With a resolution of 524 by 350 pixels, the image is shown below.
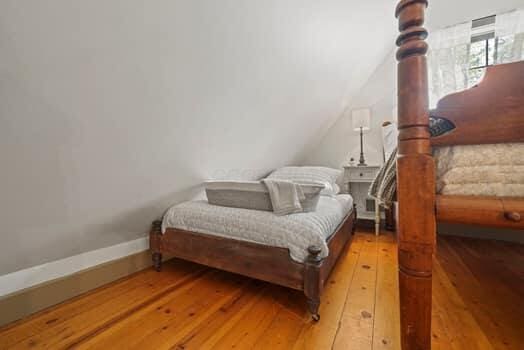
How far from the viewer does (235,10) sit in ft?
3.73

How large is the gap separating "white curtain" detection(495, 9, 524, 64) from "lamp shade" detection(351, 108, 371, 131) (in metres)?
1.26

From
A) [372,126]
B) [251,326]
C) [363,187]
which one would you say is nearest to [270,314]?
[251,326]

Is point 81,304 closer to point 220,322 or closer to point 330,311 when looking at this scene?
point 220,322

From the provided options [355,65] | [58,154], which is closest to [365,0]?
[355,65]

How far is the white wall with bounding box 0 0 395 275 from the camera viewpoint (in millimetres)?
824

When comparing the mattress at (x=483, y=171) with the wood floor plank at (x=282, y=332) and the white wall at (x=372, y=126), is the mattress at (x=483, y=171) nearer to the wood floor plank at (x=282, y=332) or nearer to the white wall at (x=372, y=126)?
the wood floor plank at (x=282, y=332)

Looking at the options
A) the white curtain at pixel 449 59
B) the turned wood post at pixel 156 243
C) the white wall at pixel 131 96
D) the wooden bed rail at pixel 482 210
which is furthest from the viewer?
the white curtain at pixel 449 59

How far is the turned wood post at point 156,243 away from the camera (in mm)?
1888

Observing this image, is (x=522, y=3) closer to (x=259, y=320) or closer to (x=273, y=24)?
(x=273, y=24)

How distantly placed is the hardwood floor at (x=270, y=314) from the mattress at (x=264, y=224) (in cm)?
36

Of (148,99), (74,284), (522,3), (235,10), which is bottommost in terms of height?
(74,284)

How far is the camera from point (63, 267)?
4.99 feet

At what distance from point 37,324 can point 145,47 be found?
1.56m

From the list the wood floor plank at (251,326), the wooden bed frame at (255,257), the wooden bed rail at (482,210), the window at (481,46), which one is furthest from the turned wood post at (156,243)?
the window at (481,46)
